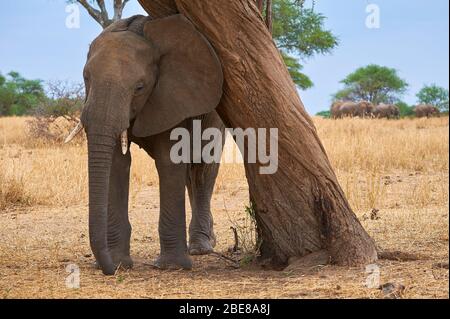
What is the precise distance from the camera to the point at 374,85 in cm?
4612

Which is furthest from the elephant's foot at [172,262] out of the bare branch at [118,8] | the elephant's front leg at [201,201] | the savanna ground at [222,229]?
the bare branch at [118,8]

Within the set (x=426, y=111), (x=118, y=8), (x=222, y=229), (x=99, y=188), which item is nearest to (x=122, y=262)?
(x=99, y=188)

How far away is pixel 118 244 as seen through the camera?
5.81m

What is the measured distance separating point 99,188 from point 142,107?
0.77 meters

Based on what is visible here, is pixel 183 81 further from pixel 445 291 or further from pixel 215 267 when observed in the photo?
pixel 445 291

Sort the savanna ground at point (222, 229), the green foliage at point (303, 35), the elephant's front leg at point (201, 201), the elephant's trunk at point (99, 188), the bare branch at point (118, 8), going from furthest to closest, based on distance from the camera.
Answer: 1. the green foliage at point (303, 35)
2. the bare branch at point (118, 8)
3. the elephant's front leg at point (201, 201)
4. the elephant's trunk at point (99, 188)
5. the savanna ground at point (222, 229)

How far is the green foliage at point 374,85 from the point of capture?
151 feet

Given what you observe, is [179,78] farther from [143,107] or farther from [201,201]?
[201,201]

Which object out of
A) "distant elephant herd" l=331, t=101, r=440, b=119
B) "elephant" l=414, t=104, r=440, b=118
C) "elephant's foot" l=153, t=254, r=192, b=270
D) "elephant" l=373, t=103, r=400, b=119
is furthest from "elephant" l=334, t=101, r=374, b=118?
"elephant's foot" l=153, t=254, r=192, b=270

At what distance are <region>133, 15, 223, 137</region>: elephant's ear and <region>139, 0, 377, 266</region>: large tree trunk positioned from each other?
90mm

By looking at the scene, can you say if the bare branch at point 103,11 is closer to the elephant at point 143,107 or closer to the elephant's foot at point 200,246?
the elephant's foot at point 200,246

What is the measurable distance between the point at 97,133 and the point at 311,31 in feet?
76.5

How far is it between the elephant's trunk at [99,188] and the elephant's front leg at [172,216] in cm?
63
